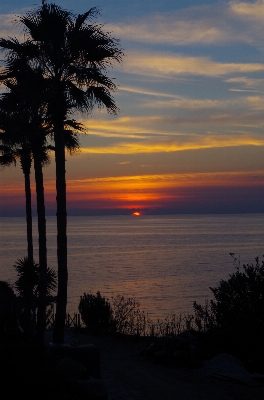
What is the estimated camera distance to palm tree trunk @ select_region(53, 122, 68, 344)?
17.6 metres

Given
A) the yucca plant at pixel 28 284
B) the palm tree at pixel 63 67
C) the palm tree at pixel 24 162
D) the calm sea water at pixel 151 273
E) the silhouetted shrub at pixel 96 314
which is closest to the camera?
the palm tree at pixel 63 67

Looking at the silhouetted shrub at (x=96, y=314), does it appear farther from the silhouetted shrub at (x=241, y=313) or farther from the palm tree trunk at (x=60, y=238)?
the palm tree trunk at (x=60, y=238)

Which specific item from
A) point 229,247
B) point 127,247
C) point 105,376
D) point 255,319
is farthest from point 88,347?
point 127,247

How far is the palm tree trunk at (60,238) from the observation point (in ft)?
57.6

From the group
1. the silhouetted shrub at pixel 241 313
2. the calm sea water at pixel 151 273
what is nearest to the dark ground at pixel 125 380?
the silhouetted shrub at pixel 241 313

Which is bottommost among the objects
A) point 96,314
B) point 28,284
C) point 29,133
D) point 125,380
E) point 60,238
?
point 125,380

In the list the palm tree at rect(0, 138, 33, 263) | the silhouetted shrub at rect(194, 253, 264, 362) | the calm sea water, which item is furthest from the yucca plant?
the calm sea water

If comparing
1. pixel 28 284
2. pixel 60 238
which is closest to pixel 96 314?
pixel 28 284

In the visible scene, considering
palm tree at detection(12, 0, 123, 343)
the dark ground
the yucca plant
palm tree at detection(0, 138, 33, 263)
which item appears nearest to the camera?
the dark ground

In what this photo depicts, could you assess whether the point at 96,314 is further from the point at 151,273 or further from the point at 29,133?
the point at 151,273

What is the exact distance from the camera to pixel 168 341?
55.8 ft

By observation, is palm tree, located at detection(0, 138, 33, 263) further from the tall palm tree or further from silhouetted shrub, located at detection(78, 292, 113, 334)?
silhouetted shrub, located at detection(78, 292, 113, 334)

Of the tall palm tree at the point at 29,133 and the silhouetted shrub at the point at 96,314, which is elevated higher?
the tall palm tree at the point at 29,133

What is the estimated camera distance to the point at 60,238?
1772 centimetres
